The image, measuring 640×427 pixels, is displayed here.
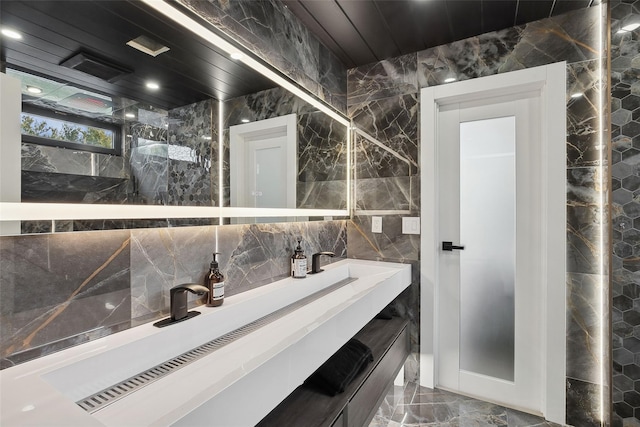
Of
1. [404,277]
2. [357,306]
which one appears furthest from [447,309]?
[357,306]

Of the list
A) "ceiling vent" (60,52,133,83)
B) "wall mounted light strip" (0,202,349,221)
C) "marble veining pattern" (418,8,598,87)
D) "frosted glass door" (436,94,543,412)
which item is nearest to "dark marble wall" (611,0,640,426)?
"marble veining pattern" (418,8,598,87)

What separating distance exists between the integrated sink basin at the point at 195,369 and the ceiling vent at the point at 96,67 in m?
0.77

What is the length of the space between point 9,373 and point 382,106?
2337 mm

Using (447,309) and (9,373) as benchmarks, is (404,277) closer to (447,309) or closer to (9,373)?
(447,309)

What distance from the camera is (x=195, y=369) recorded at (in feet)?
2.90

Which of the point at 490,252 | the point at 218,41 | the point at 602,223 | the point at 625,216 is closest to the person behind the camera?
the point at 218,41

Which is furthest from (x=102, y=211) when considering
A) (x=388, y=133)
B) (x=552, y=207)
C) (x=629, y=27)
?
(x=629, y=27)

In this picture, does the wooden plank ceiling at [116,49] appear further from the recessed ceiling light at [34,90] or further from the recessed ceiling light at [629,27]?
the recessed ceiling light at [629,27]

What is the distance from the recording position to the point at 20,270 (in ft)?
2.52

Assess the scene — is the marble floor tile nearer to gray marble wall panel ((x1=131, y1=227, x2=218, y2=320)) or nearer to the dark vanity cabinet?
the dark vanity cabinet

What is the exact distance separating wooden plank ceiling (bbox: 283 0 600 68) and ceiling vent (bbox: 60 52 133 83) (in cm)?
118

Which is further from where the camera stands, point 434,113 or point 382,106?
point 382,106

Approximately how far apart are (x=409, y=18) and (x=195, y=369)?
2110 mm

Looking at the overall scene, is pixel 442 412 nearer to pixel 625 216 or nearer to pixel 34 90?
pixel 625 216
